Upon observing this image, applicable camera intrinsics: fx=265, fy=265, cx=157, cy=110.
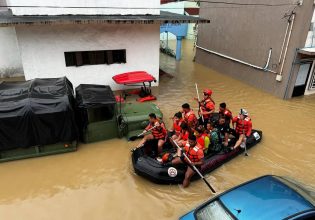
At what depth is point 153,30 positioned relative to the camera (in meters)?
14.7

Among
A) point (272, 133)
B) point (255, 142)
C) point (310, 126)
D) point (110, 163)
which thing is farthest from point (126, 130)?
point (310, 126)

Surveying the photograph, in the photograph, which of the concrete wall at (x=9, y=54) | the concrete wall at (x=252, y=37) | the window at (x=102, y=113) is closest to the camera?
the window at (x=102, y=113)

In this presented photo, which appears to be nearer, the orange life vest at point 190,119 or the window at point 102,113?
the orange life vest at point 190,119

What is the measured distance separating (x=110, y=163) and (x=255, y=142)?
5517 mm

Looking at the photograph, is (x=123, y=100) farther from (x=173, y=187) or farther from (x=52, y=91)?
(x=173, y=187)

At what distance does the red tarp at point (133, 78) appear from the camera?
44.3 ft

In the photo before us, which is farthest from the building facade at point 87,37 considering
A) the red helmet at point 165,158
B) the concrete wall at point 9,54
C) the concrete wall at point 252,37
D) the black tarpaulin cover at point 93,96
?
the red helmet at point 165,158

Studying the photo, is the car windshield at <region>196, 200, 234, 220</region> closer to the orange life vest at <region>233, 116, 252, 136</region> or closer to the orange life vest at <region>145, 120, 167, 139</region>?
the orange life vest at <region>145, 120, 167, 139</region>

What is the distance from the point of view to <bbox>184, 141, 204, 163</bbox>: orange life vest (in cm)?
755

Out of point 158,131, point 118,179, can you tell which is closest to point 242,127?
point 158,131

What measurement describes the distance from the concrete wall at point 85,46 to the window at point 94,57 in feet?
0.74

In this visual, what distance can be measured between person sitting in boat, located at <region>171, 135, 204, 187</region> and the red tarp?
6458 mm

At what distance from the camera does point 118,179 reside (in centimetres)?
841

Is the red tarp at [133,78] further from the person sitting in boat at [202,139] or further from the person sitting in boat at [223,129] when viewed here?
the person sitting in boat at [202,139]
